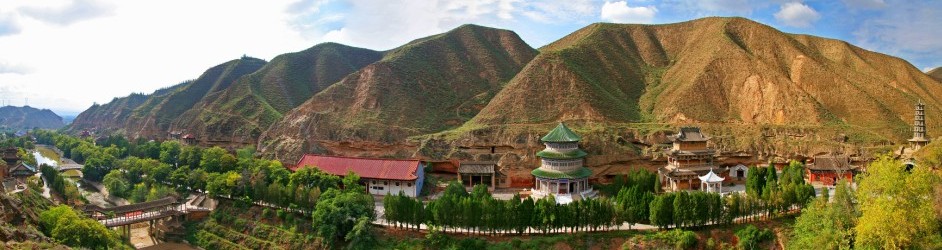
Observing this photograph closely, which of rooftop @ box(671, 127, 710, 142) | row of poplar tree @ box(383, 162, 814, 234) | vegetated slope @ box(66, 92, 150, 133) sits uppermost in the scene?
vegetated slope @ box(66, 92, 150, 133)

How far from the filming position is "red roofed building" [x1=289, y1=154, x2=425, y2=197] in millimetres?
52969

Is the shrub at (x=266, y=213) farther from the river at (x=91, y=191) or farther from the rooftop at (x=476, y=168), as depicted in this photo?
the river at (x=91, y=191)

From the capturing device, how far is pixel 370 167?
54.8 m

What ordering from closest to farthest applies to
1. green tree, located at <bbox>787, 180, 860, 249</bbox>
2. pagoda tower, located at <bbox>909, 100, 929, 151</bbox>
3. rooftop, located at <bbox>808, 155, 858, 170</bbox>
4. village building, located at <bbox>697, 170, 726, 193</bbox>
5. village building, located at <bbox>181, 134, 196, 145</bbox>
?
green tree, located at <bbox>787, 180, 860, 249</bbox>, village building, located at <bbox>697, 170, 726, 193</bbox>, rooftop, located at <bbox>808, 155, 858, 170</bbox>, pagoda tower, located at <bbox>909, 100, 929, 151</bbox>, village building, located at <bbox>181, 134, 196, 145</bbox>

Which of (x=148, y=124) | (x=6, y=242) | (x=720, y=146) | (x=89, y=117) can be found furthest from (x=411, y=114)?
(x=89, y=117)

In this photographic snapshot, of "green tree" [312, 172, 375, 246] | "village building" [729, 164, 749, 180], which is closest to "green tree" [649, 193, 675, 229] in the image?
"green tree" [312, 172, 375, 246]

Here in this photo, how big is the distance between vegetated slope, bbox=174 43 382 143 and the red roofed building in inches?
1238

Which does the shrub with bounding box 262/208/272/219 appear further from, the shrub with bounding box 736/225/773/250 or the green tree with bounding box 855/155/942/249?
the green tree with bounding box 855/155/942/249

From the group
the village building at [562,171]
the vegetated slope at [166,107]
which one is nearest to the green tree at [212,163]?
the village building at [562,171]

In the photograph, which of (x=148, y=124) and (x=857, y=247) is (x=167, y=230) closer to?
(x=857, y=247)

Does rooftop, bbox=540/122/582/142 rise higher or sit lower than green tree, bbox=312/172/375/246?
higher

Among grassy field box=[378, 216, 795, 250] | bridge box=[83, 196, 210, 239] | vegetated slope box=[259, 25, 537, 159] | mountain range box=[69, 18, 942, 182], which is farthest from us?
vegetated slope box=[259, 25, 537, 159]

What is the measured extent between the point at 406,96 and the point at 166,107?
5831 cm

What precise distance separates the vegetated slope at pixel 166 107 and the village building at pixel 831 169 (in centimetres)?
9508
